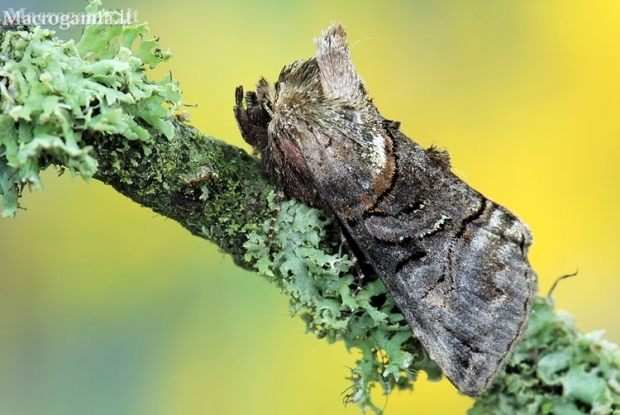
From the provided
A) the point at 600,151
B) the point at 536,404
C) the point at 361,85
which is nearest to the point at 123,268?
the point at 361,85

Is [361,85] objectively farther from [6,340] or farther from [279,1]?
[6,340]

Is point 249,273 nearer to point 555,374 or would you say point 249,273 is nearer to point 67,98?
point 555,374

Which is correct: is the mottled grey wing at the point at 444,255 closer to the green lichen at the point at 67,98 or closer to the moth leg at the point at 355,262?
the moth leg at the point at 355,262

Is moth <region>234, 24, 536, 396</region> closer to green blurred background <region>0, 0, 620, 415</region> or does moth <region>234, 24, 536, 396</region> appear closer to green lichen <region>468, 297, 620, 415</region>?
green lichen <region>468, 297, 620, 415</region>

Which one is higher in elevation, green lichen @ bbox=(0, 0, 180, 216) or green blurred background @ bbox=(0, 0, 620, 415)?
green blurred background @ bbox=(0, 0, 620, 415)

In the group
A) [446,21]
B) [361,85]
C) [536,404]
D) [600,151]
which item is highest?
[446,21]

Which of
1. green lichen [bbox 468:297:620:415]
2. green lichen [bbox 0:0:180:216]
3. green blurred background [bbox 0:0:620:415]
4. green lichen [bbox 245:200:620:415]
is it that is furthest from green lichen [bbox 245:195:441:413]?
green blurred background [bbox 0:0:620:415]

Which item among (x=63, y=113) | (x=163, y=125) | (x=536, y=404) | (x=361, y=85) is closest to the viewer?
(x=63, y=113)
